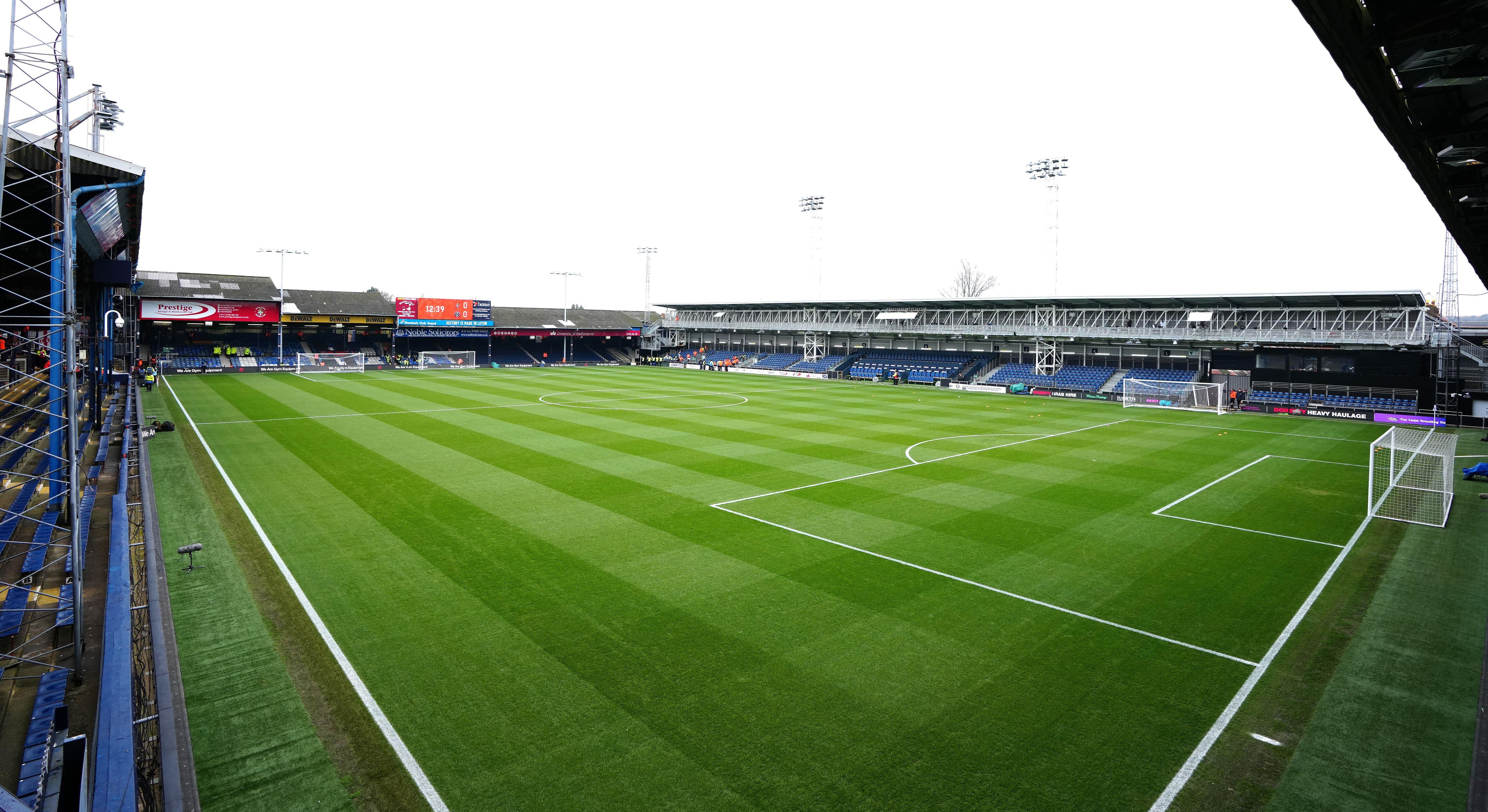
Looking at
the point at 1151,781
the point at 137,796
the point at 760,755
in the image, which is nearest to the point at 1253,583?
the point at 1151,781

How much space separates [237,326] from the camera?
6331 centimetres

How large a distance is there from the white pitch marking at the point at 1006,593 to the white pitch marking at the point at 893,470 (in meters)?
1.36

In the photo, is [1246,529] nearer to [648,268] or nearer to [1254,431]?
[1254,431]

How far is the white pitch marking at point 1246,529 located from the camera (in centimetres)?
1435

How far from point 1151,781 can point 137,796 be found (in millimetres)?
8510

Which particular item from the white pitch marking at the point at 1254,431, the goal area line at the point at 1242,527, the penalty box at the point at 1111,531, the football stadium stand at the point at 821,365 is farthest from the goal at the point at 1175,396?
the football stadium stand at the point at 821,365

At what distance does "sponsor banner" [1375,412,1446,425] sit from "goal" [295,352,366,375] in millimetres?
71250

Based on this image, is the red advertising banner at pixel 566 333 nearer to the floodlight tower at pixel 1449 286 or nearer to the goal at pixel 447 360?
the goal at pixel 447 360

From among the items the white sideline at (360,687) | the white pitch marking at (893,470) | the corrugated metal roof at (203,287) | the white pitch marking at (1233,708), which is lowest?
the white pitch marking at (1233,708)

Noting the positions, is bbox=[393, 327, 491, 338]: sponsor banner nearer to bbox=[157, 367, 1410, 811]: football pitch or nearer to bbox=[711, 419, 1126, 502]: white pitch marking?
bbox=[157, 367, 1410, 811]: football pitch

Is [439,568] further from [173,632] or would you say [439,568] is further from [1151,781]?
[1151,781]

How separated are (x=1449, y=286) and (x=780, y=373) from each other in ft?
149

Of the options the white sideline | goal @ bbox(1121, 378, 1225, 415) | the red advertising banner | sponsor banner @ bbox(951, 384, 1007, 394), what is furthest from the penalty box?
the red advertising banner

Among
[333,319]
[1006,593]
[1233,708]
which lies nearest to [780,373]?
[333,319]
